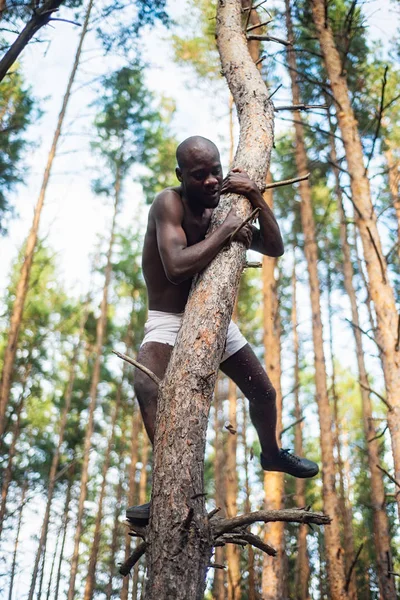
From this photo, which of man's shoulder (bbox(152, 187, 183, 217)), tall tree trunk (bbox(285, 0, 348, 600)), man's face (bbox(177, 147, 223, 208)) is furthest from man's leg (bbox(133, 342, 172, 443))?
tall tree trunk (bbox(285, 0, 348, 600))

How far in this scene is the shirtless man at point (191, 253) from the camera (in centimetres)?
212

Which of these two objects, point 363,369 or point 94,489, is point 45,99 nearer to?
point 363,369

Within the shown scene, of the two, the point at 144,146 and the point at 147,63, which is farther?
the point at 144,146

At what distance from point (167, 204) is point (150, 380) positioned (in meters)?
0.79

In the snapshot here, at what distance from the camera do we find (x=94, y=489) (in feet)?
62.4

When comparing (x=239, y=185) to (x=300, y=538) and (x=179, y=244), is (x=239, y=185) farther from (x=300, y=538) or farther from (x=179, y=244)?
(x=300, y=538)

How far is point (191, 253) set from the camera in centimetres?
206

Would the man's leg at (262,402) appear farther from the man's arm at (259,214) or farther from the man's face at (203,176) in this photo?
the man's face at (203,176)

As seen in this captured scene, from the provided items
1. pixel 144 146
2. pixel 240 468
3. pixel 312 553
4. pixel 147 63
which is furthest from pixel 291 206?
pixel 312 553

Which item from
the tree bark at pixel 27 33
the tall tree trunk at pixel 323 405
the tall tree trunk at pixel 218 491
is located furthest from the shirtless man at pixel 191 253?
the tall tree trunk at pixel 218 491

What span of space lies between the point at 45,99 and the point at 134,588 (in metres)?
11.6

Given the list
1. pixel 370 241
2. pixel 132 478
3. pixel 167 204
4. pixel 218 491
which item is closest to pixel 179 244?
pixel 167 204

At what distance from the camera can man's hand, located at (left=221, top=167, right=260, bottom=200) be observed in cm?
229

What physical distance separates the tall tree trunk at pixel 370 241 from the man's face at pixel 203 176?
8.88 feet
